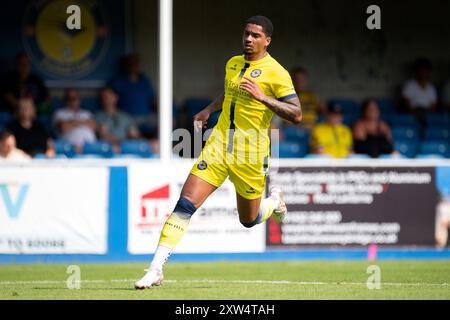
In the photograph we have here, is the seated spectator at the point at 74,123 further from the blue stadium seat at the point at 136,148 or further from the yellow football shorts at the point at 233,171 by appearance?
the yellow football shorts at the point at 233,171

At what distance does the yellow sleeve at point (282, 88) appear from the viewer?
9805 millimetres

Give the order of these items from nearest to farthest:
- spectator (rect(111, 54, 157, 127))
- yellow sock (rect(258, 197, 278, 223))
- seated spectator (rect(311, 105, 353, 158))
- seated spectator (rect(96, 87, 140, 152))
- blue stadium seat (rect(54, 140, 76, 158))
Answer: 1. yellow sock (rect(258, 197, 278, 223))
2. blue stadium seat (rect(54, 140, 76, 158))
3. seated spectator (rect(311, 105, 353, 158))
4. seated spectator (rect(96, 87, 140, 152))
5. spectator (rect(111, 54, 157, 127))

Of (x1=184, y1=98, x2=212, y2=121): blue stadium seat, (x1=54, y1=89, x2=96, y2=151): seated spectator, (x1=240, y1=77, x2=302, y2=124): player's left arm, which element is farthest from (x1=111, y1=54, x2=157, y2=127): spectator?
(x1=240, y1=77, x2=302, y2=124): player's left arm

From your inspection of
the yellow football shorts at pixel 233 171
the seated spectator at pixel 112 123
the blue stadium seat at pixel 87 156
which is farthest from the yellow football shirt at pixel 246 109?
the seated spectator at pixel 112 123

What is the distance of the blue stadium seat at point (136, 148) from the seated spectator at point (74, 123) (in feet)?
2.19

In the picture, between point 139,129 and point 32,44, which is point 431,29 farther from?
point 32,44

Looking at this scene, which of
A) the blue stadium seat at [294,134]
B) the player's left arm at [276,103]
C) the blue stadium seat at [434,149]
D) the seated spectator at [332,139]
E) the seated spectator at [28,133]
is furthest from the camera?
the blue stadium seat at [294,134]

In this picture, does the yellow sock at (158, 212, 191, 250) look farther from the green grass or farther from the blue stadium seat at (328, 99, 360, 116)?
the blue stadium seat at (328, 99, 360, 116)

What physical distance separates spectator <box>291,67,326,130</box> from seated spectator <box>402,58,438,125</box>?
1.84 m

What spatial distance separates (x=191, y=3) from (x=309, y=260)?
6275mm

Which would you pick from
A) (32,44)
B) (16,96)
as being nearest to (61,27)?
(32,44)

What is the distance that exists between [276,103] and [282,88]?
0.94 feet

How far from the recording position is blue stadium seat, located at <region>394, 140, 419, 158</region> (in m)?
17.2

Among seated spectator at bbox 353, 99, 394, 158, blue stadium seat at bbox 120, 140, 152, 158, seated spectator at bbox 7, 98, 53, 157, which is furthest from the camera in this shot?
seated spectator at bbox 353, 99, 394, 158
